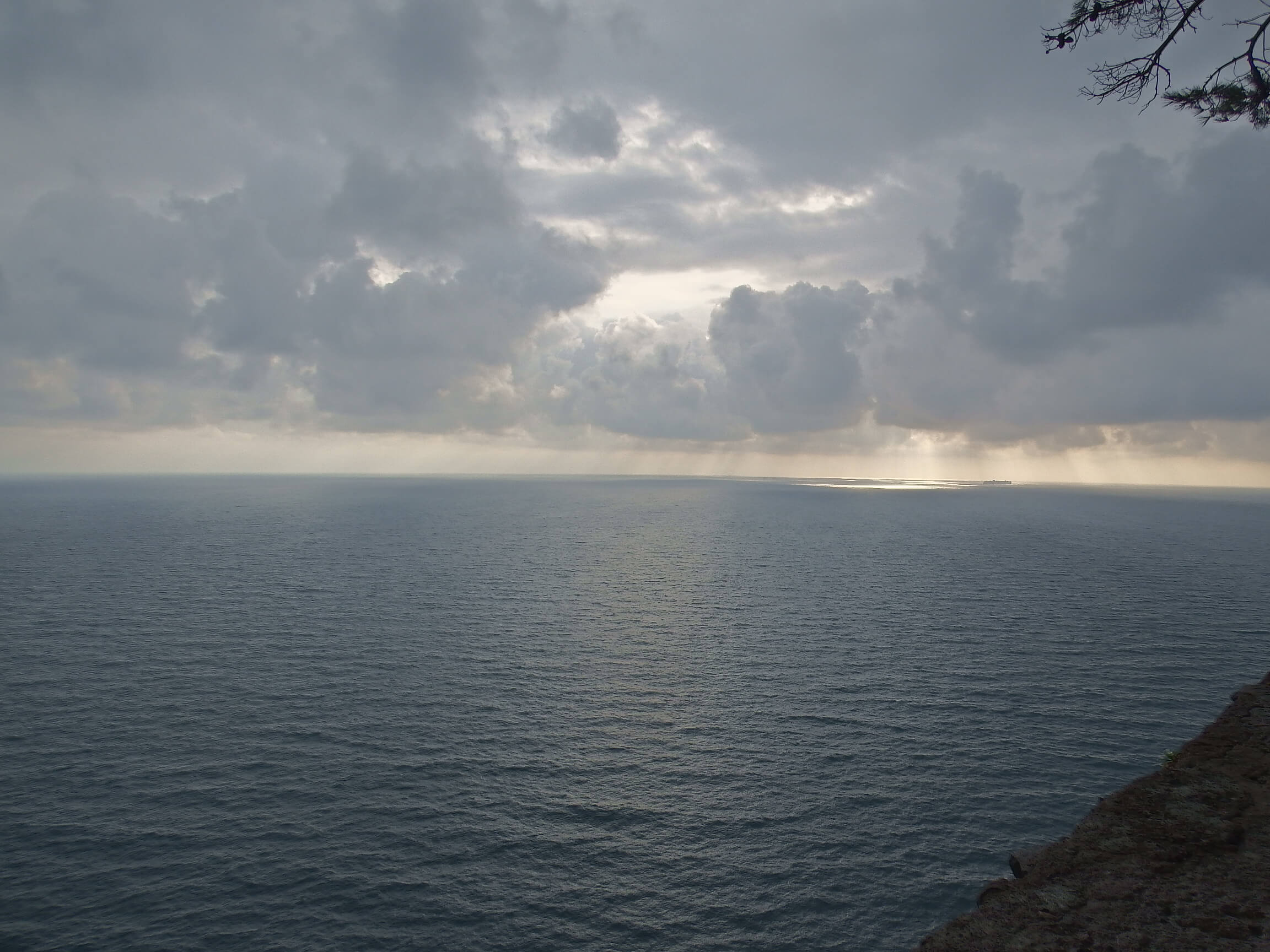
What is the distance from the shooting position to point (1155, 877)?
64.2ft

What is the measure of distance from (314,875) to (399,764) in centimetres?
1269

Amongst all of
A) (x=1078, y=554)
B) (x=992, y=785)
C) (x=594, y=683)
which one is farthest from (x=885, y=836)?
(x=1078, y=554)

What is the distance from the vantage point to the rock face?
58.0ft

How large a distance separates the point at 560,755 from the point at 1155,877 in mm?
42800

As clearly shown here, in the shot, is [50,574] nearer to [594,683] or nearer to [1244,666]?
[594,683]

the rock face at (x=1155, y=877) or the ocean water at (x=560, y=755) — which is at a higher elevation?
the rock face at (x=1155, y=877)

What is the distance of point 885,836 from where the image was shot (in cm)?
4369

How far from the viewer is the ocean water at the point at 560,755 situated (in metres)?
38.4

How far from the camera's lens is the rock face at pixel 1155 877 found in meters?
17.7

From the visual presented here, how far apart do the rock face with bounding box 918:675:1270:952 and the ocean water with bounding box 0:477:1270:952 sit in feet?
61.6

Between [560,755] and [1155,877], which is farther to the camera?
[560,755]

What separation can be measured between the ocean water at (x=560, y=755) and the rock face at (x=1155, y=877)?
18.8 metres

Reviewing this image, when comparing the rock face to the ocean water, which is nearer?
the rock face

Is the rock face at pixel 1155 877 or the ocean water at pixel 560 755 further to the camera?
the ocean water at pixel 560 755
